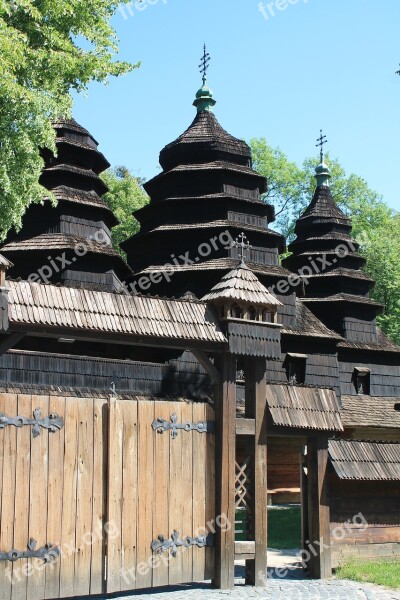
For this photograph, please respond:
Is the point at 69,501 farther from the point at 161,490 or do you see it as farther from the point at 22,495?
the point at 161,490

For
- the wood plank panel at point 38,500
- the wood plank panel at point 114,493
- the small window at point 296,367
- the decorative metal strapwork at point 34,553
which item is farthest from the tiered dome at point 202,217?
the decorative metal strapwork at point 34,553

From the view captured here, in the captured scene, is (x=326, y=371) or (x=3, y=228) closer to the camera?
(x=3, y=228)

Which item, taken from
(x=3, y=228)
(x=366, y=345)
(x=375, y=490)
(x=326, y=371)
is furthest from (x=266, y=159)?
(x=375, y=490)

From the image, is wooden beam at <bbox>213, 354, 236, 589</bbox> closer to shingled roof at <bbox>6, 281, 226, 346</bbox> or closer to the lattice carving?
the lattice carving

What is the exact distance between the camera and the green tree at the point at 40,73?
13406 millimetres

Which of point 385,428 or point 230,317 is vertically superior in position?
point 230,317

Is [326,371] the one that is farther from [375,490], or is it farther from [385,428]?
[375,490]

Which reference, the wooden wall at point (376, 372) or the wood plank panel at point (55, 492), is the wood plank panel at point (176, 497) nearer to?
the wood plank panel at point (55, 492)

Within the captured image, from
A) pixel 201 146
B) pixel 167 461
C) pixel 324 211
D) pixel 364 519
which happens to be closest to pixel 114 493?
pixel 167 461

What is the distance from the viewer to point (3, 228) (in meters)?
14.5

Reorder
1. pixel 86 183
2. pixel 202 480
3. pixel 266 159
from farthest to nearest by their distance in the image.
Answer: pixel 266 159
pixel 86 183
pixel 202 480

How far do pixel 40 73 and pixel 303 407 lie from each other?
318 inches

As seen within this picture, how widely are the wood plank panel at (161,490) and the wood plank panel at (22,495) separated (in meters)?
1.64

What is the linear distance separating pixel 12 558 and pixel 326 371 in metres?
19.6
